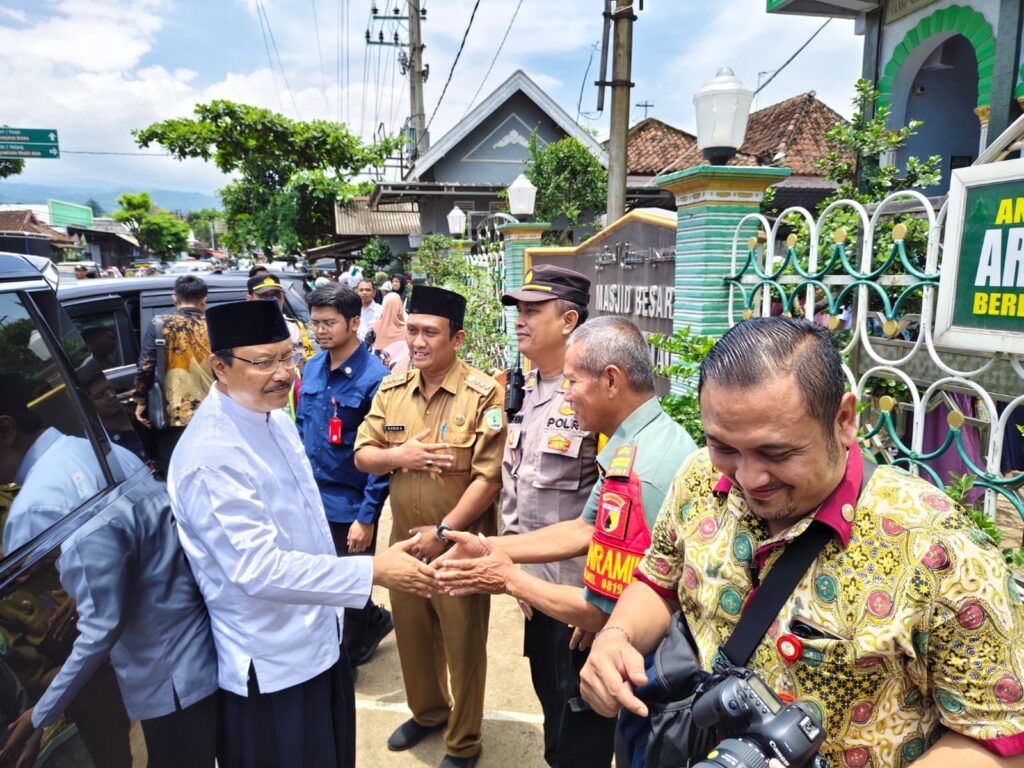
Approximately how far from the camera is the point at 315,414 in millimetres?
3301

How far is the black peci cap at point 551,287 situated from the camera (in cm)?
264

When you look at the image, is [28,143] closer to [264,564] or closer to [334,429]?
[334,429]

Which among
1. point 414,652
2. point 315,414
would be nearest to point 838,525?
point 414,652

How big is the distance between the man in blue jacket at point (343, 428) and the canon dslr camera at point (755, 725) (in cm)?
227

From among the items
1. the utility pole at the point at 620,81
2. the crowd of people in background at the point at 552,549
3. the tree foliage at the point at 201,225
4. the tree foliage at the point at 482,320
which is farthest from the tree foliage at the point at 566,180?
the tree foliage at the point at 201,225

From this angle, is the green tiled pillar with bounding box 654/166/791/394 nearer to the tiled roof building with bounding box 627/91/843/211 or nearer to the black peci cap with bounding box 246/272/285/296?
the black peci cap with bounding box 246/272/285/296

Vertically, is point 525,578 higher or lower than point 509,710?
higher

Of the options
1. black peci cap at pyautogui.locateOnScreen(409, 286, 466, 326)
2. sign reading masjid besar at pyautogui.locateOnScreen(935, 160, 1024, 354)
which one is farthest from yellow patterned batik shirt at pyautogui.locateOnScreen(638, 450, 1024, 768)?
black peci cap at pyautogui.locateOnScreen(409, 286, 466, 326)

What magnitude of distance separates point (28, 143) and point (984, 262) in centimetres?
2051

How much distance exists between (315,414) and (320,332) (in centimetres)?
42

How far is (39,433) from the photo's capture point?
1.64 m

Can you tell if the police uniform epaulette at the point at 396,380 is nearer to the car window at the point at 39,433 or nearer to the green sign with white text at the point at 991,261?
the car window at the point at 39,433

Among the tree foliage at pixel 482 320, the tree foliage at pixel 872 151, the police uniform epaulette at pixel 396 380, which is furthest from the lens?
the tree foliage at pixel 482 320

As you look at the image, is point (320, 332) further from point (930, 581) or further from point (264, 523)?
point (930, 581)
